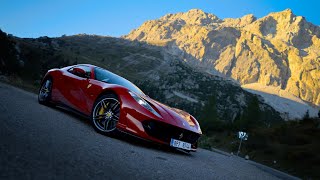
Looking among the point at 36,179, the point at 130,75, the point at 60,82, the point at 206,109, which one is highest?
the point at 130,75

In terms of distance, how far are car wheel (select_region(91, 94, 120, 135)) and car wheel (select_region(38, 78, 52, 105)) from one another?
2288 mm

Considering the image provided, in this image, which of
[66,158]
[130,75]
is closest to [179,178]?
[66,158]

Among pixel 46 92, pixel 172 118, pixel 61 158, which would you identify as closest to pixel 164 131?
pixel 172 118

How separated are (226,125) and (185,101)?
106911 millimetres

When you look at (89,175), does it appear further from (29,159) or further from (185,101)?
(185,101)

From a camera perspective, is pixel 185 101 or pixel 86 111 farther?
pixel 185 101

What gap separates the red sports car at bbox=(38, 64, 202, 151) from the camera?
573cm

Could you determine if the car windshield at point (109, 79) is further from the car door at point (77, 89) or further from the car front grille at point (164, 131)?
the car front grille at point (164, 131)

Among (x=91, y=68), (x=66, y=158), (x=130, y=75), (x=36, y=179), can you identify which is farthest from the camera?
(x=130, y=75)

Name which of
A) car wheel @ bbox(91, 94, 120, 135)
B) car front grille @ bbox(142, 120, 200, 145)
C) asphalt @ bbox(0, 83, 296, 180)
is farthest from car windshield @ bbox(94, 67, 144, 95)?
asphalt @ bbox(0, 83, 296, 180)

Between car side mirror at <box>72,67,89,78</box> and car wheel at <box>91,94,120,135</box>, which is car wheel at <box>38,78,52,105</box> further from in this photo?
car wheel at <box>91,94,120,135</box>

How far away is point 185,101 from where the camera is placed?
Result: 16612cm

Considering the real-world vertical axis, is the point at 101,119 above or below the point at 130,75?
below

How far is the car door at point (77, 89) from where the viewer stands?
6.75m
